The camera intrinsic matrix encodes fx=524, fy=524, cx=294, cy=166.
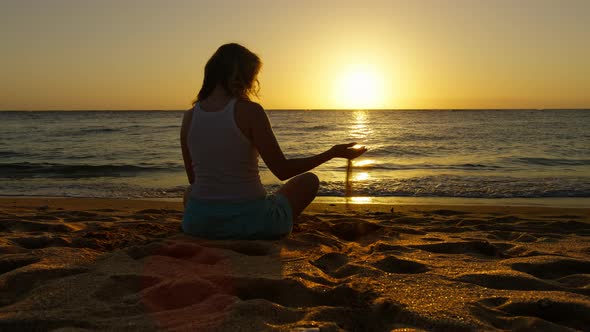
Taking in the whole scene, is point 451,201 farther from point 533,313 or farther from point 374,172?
point 533,313

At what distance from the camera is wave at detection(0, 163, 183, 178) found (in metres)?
12.0

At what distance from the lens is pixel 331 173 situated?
11.7 metres


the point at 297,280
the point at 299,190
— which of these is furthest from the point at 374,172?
the point at 297,280

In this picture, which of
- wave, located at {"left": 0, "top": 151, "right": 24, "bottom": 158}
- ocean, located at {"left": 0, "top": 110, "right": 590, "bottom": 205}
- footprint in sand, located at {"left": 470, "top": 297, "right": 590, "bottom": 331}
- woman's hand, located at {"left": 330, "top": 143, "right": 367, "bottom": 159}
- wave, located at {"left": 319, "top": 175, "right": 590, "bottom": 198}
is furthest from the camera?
wave, located at {"left": 0, "top": 151, "right": 24, "bottom": 158}

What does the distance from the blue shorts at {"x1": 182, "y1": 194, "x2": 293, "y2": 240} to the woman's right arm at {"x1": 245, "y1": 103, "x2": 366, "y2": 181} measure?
0.28 meters

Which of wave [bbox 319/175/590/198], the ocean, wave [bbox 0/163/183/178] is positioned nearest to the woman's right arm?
the ocean

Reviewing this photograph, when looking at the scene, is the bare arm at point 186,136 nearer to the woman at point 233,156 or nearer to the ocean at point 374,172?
the woman at point 233,156

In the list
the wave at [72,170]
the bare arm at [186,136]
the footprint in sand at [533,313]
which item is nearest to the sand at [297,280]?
the footprint in sand at [533,313]

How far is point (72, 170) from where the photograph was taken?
41.7ft

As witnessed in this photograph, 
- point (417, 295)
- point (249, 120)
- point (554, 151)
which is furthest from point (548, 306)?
point (554, 151)

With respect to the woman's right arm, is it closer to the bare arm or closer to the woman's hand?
the woman's hand

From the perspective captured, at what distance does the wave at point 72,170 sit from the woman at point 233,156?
8.85 meters

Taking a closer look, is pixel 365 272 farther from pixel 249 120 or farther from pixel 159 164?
pixel 159 164

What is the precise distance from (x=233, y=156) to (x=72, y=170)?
34.6 ft
